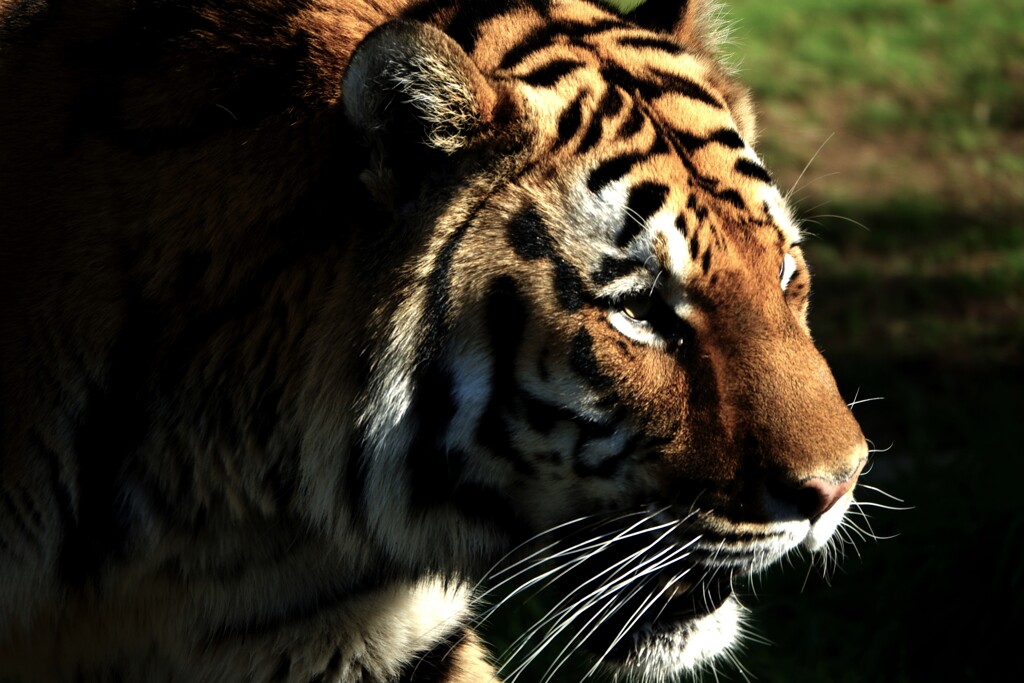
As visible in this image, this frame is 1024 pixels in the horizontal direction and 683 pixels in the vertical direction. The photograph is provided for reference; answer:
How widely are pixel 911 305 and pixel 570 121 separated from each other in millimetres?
2663

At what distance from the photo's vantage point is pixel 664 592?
6.73 feet

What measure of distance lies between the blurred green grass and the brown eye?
1.65ft

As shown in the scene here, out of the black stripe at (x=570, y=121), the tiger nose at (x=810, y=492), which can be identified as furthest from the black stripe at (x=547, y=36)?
the tiger nose at (x=810, y=492)

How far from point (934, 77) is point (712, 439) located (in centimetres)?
440

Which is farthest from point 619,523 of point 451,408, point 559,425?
point 451,408

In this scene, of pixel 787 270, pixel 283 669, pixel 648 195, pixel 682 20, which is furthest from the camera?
pixel 682 20

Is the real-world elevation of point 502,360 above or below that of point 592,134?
below

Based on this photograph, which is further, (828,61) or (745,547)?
(828,61)

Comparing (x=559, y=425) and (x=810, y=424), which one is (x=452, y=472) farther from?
(x=810, y=424)

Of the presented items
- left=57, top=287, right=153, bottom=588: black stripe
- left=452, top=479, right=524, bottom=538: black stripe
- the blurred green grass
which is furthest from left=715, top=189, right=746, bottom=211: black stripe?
left=57, top=287, right=153, bottom=588: black stripe

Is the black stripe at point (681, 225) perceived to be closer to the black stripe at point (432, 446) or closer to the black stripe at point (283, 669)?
the black stripe at point (432, 446)

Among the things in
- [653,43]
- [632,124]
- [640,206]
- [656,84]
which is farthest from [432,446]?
[653,43]

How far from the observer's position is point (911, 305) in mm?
4305

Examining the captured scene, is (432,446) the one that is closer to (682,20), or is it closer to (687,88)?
(687,88)
